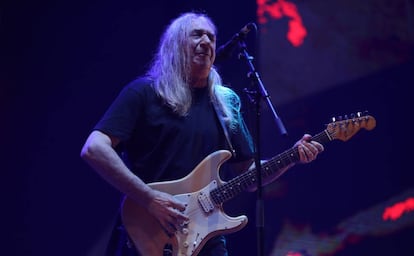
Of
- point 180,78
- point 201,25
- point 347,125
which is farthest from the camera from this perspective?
point 201,25

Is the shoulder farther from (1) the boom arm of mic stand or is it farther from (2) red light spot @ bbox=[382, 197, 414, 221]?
(2) red light spot @ bbox=[382, 197, 414, 221]

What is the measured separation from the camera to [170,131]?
88.8 inches

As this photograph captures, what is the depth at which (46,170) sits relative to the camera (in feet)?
9.09

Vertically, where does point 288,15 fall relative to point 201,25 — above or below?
below

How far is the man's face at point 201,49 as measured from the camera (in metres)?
2.50

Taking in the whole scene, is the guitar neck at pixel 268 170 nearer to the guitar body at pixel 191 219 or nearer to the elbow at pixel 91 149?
the guitar body at pixel 191 219

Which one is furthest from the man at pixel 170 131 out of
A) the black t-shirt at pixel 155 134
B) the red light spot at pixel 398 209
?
the red light spot at pixel 398 209

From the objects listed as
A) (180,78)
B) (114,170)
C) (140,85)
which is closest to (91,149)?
(114,170)

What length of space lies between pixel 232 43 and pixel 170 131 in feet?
1.69

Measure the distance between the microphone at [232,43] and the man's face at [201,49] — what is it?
26 centimetres

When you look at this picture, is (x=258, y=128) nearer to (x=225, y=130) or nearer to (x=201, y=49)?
(x=225, y=130)

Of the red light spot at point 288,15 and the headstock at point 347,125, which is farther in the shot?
the red light spot at point 288,15

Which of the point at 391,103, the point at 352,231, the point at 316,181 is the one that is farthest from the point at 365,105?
the point at 352,231

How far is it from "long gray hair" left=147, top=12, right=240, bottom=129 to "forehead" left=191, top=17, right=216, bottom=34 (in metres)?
0.02
